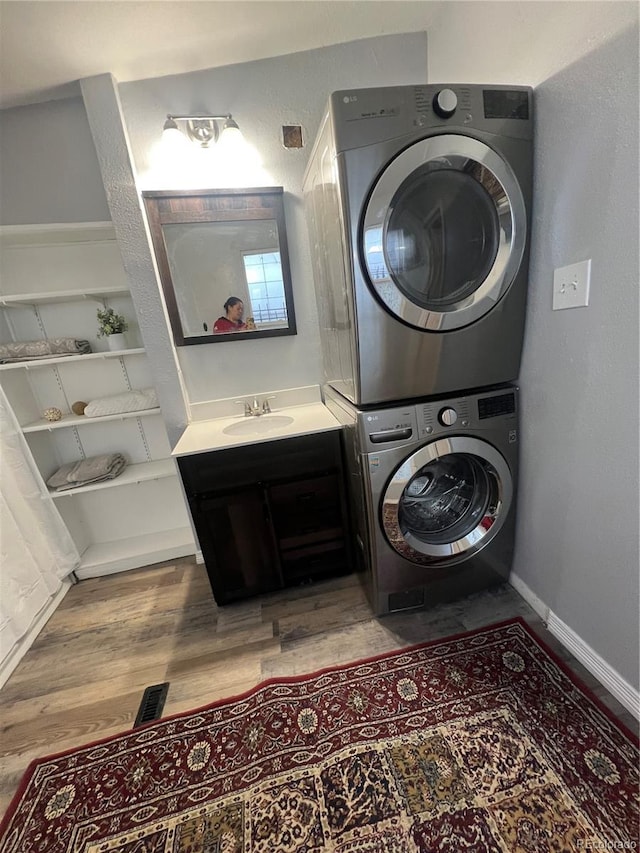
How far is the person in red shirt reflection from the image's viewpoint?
1794 millimetres

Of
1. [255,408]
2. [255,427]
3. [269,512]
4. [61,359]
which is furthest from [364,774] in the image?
[61,359]

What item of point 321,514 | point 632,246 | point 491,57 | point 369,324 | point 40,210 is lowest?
point 321,514

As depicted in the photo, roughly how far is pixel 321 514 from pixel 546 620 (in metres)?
1.05

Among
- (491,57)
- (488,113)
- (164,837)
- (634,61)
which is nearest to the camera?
(634,61)

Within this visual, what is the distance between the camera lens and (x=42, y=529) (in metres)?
1.78

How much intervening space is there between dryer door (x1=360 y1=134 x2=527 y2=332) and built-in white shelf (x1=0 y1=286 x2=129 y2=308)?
1356 millimetres

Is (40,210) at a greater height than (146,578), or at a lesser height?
greater

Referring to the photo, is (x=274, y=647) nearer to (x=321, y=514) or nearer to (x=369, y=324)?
(x=321, y=514)

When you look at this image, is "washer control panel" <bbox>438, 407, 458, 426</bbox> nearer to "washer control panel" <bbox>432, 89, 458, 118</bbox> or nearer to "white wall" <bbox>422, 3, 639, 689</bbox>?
"white wall" <bbox>422, 3, 639, 689</bbox>

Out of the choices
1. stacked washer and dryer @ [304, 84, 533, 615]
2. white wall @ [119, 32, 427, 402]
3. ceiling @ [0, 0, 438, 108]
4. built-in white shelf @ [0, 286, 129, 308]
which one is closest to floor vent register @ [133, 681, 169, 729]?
stacked washer and dryer @ [304, 84, 533, 615]

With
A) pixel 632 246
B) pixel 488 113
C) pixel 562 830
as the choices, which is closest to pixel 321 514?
pixel 562 830

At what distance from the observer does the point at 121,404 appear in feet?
6.12

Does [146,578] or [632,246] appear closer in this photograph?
[632,246]

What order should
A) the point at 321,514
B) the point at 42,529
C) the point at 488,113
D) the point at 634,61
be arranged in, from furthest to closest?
the point at 42,529 < the point at 321,514 < the point at 488,113 < the point at 634,61
